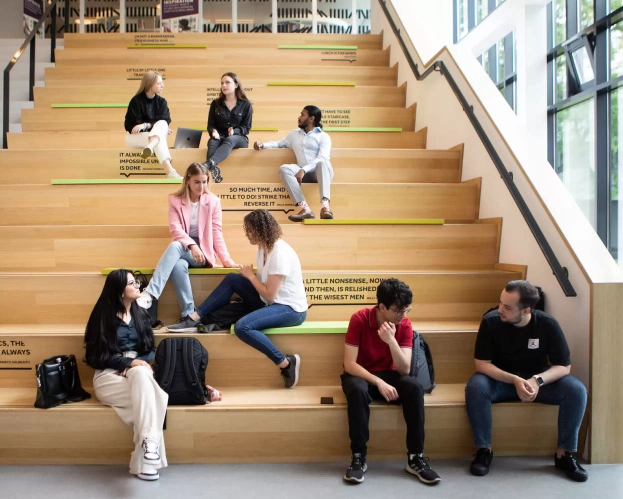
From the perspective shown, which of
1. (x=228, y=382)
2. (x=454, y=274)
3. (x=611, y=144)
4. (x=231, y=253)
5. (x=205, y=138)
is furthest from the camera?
(x=611, y=144)

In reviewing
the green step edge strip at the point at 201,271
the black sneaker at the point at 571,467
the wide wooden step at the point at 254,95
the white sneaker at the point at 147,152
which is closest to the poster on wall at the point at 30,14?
the wide wooden step at the point at 254,95

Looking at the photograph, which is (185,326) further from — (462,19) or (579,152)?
(462,19)

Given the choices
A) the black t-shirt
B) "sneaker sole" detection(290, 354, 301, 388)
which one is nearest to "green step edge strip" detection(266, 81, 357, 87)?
"sneaker sole" detection(290, 354, 301, 388)

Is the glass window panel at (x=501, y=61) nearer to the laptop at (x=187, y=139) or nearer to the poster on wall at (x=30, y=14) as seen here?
the laptop at (x=187, y=139)

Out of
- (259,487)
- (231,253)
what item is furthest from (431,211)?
(259,487)

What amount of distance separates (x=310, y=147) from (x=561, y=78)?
391 cm

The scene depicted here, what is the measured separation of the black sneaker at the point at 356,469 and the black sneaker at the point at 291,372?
547 mm

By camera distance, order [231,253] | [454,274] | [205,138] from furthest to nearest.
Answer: [205,138] < [231,253] < [454,274]

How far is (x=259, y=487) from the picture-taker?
8.43 feet

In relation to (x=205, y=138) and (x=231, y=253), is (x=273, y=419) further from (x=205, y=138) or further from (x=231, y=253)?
(x=205, y=138)

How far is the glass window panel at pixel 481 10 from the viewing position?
27.4 feet

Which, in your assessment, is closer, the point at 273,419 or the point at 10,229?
the point at 273,419

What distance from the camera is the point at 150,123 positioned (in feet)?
15.4

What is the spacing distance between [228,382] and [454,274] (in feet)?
4.52
